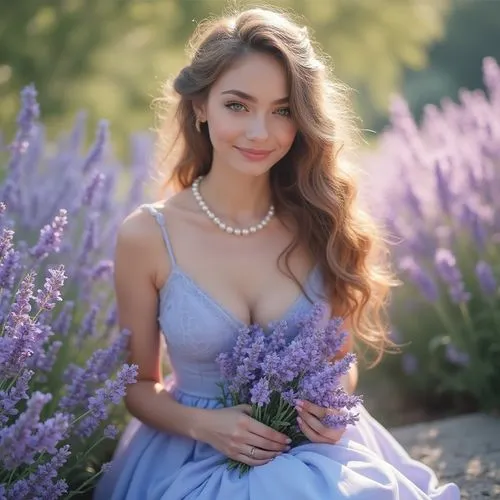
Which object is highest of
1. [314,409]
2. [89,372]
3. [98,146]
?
[98,146]

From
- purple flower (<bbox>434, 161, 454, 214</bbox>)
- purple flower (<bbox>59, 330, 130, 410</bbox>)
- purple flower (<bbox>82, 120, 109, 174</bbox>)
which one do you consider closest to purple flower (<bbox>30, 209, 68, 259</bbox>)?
purple flower (<bbox>59, 330, 130, 410</bbox>)

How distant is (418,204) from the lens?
3154 millimetres

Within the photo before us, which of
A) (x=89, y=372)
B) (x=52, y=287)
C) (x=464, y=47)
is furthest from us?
(x=464, y=47)

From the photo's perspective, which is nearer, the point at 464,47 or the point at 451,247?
the point at 451,247

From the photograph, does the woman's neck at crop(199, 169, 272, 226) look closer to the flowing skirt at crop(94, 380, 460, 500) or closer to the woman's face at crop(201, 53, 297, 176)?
the woman's face at crop(201, 53, 297, 176)

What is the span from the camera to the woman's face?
2154 millimetres

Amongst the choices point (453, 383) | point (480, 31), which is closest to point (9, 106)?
point (453, 383)

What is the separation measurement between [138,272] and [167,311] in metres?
0.13

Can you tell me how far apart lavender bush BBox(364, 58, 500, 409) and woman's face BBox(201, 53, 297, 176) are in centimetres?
84

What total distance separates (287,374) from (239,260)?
0.52 metres

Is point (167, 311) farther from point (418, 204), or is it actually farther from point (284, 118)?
point (418, 204)

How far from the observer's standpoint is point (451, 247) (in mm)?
3455

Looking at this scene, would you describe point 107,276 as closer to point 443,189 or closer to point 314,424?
point 314,424

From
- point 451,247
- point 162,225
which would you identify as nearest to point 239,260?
point 162,225
